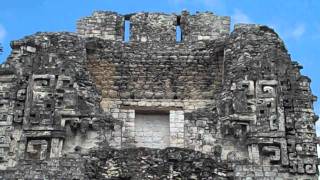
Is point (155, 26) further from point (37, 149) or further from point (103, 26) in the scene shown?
point (37, 149)

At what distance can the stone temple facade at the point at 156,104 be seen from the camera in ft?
41.9

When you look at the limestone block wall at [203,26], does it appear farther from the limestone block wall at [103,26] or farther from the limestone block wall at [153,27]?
the limestone block wall at [103,26]

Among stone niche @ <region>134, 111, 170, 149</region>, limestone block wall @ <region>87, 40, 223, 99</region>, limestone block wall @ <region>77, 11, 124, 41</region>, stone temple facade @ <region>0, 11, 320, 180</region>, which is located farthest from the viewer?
limestone block wall @ <region>77, 11, 124, 41</region>

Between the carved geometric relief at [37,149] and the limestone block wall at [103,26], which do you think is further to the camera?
the limestone block wall at [103,26]

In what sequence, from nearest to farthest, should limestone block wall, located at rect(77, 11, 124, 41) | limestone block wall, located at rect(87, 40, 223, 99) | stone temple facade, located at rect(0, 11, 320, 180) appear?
1. stone temple facade, located at rect(0, 11, 320, 180)
2. limestone block wall, located at rect(87, 40, 223, 99)
3. limestone block wall, located at rect(77, 11, 124, 41)

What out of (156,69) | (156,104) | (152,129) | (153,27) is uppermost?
(153,27)

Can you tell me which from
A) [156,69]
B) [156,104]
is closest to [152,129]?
[156,104]

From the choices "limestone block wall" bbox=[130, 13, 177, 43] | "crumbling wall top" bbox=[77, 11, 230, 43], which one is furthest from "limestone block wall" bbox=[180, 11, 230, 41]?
"limestone block wall" bbox=[130, 13, 177, 43]

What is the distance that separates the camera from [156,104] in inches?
563

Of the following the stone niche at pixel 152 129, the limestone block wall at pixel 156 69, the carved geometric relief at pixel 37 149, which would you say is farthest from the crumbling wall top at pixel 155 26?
Answer: the carved geometric relief at pixel 37 149

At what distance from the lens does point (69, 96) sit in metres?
13.7

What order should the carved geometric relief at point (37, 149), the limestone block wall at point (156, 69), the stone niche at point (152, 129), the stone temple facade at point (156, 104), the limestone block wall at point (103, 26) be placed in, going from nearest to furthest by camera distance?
the stone temple facade at point (156, 104)
the carved geometric relief at point (37, 149)
the stone niche at point (152, 129)
the limestone block wall at point (156, 69)
the limestone block wall at point (103, 26)

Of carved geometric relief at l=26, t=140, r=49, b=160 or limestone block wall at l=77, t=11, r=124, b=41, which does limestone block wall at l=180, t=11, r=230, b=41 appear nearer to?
limestone block wall at l=77, t=11, r=124, b=41

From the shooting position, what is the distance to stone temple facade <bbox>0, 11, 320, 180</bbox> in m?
12.8
